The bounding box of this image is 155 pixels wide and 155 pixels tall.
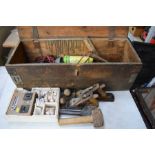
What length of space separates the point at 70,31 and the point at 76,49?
0.35 ft

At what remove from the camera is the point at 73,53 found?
954 millimetres

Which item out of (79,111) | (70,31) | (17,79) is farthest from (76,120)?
(70,31)

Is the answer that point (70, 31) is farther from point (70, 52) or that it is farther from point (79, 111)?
point (79, 111)

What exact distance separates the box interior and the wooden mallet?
0.35m

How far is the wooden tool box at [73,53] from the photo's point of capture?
2.39 feet

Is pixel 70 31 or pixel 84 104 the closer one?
pixel 84 104

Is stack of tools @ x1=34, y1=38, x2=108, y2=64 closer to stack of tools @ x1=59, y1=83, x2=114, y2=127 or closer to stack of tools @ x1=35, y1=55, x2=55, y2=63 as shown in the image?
stack of tools @ x1=35, y1=55, x2=55, y2=63

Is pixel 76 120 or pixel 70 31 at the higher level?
pixel 70 31

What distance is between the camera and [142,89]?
84cm

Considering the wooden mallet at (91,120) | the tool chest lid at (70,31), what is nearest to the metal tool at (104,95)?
the wooden mallet at (91,120)

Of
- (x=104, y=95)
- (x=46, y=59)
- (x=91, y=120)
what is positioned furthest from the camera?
(x=46, y=59)

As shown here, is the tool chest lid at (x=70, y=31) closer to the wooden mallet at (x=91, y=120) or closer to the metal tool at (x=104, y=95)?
the metal tool at (x=104, y=95)

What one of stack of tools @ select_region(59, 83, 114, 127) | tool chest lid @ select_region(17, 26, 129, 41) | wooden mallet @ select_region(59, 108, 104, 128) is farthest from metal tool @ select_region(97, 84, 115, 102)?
tool chest lid @ select_region(17, 26, 129, 41)

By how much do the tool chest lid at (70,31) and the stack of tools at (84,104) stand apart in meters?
0.29
